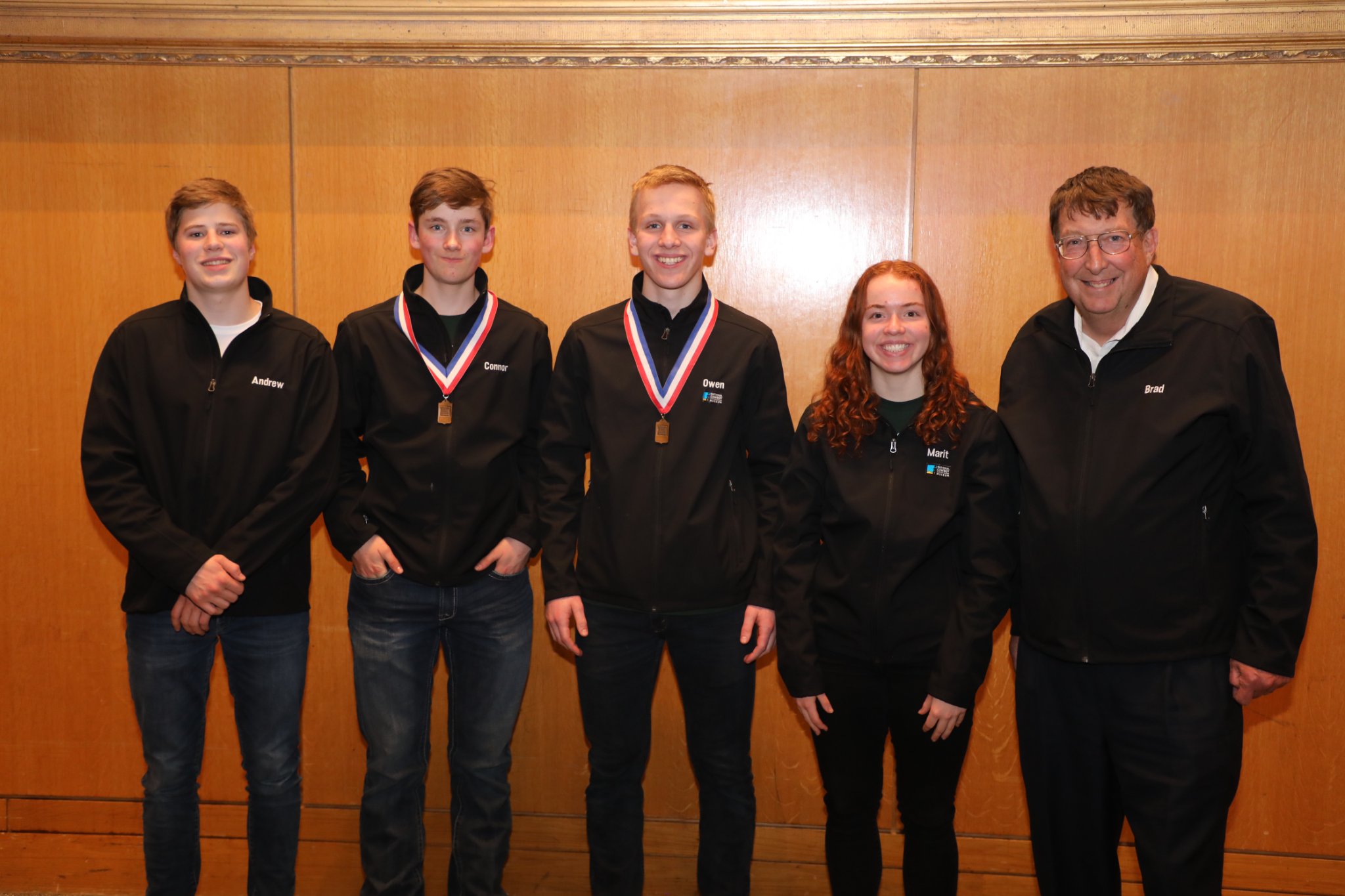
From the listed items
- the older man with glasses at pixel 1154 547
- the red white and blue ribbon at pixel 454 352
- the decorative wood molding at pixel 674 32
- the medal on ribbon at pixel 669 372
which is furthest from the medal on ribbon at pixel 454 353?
the older man with glasses at pixel 1154 547

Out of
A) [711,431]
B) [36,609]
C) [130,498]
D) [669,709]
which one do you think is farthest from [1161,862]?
[36,609]

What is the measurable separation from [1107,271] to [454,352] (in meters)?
1.58

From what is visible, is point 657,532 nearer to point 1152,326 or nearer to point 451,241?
point 451,241

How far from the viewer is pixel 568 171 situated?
3074 millimetres

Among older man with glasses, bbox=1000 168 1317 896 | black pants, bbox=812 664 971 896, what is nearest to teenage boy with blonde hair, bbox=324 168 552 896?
black pants, bbox=812 664 971 896

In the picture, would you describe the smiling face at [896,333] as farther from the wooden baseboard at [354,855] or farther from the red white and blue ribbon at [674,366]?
the wooden baseboard at [354,855]

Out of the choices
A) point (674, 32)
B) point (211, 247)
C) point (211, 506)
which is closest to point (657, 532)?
point (211, 506)

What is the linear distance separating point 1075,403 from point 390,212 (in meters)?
2.18

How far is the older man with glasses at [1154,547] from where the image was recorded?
77.7 inches

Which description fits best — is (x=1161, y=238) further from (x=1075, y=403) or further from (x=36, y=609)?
(x=36, y=609)

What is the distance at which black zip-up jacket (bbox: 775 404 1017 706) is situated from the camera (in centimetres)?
215

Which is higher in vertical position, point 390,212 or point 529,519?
point 390,212

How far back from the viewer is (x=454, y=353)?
251 centimetres

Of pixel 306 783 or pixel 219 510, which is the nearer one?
pixel 219 510
